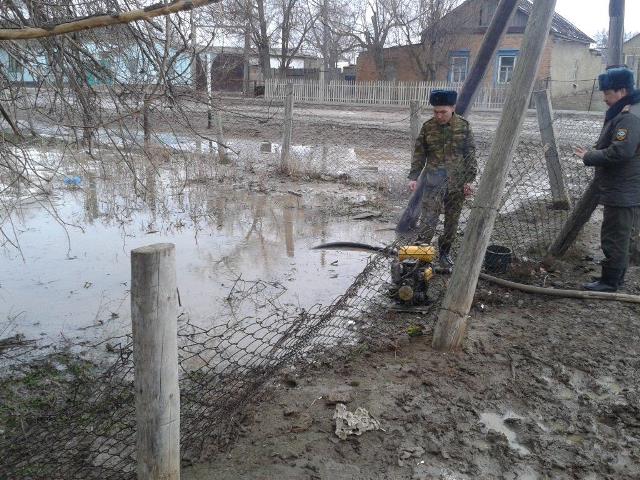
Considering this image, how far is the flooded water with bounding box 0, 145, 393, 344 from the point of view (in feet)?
16.1

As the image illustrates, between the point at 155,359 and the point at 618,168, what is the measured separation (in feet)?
13.9

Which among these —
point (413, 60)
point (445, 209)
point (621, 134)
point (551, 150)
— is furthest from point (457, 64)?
point (621, 134)

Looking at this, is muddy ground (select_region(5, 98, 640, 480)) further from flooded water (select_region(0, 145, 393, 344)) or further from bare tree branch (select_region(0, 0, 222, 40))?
bare tree branch (select_region(0, 0, 222, 40))

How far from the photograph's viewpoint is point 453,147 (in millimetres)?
5781

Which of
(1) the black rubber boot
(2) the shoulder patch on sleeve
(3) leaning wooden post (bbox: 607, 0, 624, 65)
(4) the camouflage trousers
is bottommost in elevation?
(1) the black rubber boot

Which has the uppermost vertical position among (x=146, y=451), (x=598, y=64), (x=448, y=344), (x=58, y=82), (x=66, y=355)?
(x=598, y=64)

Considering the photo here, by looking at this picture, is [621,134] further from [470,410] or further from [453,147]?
[470,410]

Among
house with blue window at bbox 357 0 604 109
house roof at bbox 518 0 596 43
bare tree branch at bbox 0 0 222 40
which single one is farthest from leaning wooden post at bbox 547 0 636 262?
house roof at bbox 518 0 596 43

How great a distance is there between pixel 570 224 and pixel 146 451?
483cm

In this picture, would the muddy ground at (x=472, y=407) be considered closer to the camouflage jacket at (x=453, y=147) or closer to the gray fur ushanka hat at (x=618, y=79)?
the camouflage jacket at (x=453, y=147)

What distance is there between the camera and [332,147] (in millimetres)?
14453

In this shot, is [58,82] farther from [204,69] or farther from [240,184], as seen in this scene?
[240,184]

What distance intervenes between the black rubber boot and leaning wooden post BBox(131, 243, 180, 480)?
411 centimetres

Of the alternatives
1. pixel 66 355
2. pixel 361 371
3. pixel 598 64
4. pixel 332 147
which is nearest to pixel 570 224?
pixel 361 371
